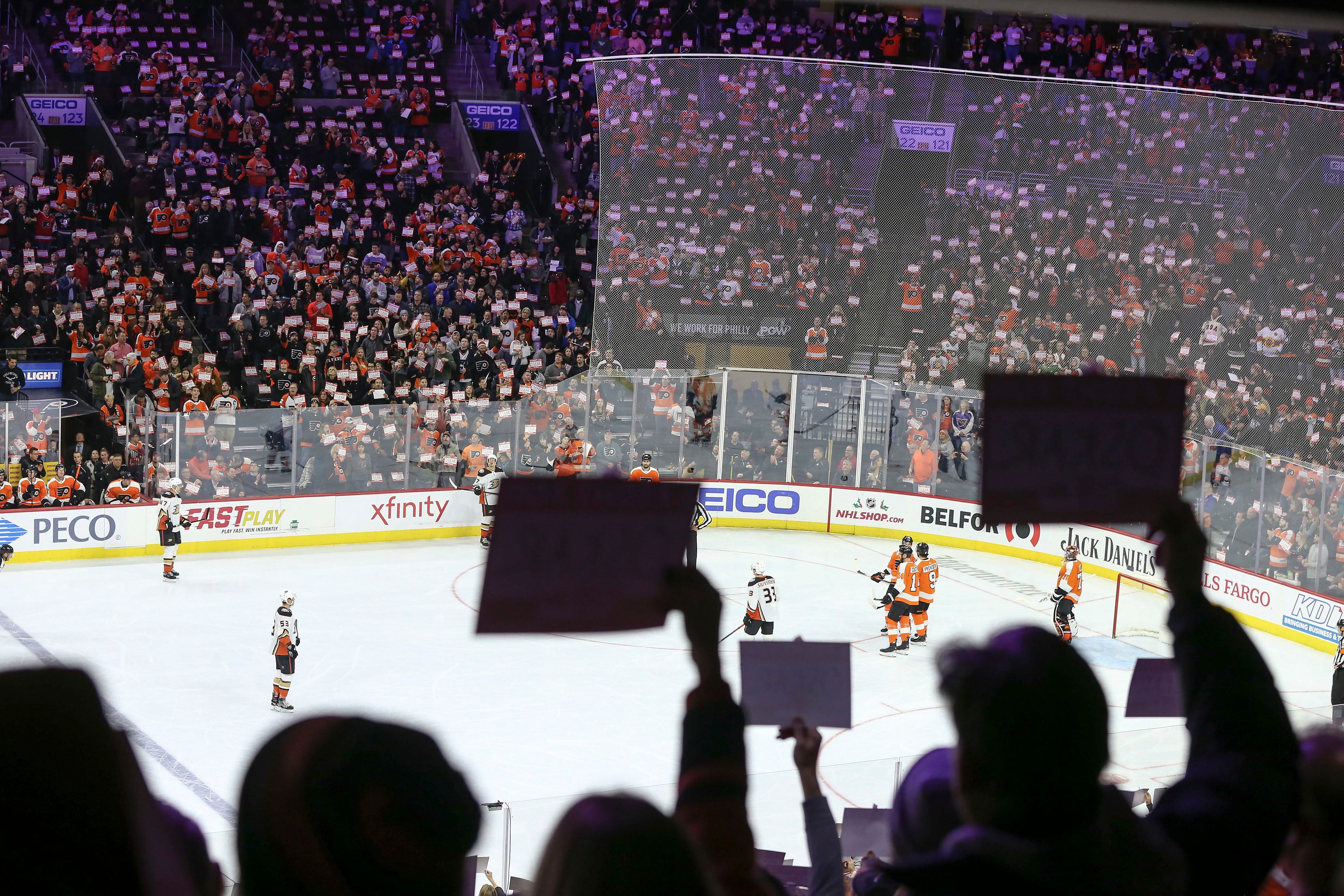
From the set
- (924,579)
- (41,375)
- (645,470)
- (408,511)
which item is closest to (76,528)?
(41,375)

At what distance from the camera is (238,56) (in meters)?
28.5

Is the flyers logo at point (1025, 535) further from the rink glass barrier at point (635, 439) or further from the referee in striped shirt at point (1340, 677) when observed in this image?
the referee in striped shirt at point (1340, 677)

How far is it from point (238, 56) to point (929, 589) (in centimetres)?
1941

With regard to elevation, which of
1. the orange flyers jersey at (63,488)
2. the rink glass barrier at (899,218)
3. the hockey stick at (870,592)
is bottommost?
the hockey stick at (870,592)

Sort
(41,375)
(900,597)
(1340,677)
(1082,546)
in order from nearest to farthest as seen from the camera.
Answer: (1340,677) < (900,597) < (41,375) < (1082,546)

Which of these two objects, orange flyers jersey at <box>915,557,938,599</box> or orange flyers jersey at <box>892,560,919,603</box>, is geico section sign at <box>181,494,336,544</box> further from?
orange flyers jersey at <box>915,557,938,599</box>

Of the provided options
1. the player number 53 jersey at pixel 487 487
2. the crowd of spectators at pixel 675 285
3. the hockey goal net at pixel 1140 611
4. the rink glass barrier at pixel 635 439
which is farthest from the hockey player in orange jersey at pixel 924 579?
the player number 53 jersey at pixel 487 487

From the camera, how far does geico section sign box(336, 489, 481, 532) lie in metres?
20.8

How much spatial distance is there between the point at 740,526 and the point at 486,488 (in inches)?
185

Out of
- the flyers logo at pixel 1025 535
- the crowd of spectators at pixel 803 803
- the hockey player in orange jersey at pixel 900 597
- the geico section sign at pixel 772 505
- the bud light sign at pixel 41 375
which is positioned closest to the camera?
the crowd of spectators at pixel 803 803

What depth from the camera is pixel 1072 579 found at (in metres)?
16.5

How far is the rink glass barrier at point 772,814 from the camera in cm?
789

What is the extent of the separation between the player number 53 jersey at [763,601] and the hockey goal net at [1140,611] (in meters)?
4.83

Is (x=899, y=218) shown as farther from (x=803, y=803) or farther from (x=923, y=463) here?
(x=803, y=803)
